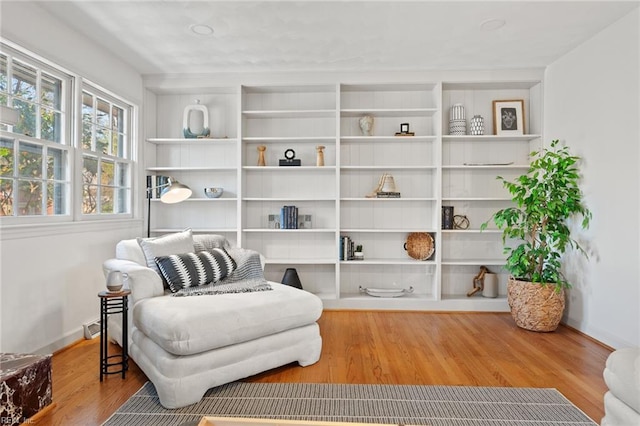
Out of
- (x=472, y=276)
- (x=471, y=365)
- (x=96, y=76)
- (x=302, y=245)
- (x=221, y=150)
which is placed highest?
(x=96, y=76)

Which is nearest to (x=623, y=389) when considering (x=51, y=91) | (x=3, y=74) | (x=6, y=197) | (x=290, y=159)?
(x=290, y=159)

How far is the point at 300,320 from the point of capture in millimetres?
2402

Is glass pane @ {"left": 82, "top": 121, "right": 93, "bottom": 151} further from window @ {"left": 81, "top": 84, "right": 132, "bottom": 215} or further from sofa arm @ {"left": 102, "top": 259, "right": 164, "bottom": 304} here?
sofa arm @ {"left": 102, "top": 259, "right": 164, "bottom": 304}

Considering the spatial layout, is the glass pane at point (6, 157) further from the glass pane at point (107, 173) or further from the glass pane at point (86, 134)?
the glass pane at point (107, 173)

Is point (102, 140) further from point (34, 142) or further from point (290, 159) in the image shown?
point (290, 159)

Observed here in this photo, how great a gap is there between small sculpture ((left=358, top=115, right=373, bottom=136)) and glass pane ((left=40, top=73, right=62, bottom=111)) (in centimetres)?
267

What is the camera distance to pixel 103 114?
3467 millimetres

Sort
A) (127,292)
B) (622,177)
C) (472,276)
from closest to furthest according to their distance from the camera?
(127,292) → (622,177) → (472,276)

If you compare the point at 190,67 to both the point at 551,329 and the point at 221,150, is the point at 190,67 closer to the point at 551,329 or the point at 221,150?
the point at 221,150

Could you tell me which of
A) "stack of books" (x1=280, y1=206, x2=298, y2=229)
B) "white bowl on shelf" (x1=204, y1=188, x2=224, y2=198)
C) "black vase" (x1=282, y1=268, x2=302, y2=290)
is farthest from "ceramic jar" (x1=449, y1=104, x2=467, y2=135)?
"white bowl on shelf" (x1=204, y1=188, x2=224, y2=198)

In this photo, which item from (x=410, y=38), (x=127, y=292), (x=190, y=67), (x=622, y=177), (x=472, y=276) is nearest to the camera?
(x=127, y=292)

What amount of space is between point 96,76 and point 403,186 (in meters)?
3.06

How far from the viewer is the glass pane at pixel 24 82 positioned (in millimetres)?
2529

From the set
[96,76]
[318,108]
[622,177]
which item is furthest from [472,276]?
[96,76]
